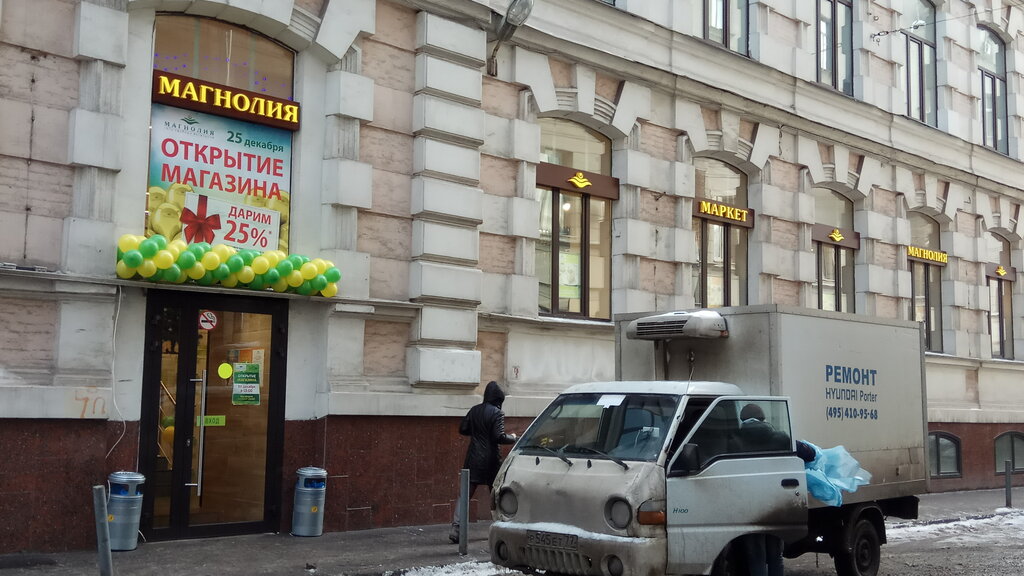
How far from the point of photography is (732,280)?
1864 centimetres

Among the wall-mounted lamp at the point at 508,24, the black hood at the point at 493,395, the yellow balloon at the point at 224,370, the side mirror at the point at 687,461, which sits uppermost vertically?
the wall-mounted lamp at the point at 508,24

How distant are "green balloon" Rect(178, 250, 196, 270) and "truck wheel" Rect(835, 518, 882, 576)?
7394 mm

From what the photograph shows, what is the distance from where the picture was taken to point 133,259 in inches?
429

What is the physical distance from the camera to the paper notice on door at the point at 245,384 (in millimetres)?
12289

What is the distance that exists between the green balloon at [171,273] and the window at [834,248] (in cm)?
1291

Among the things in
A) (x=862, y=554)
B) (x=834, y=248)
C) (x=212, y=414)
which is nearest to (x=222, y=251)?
(x=212, y=414)

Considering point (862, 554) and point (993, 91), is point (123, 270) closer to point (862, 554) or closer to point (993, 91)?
point (862, 554)

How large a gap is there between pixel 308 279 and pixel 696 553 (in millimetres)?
5996

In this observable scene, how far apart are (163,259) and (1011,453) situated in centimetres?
2030

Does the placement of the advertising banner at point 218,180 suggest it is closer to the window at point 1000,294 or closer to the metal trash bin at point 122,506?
the metal trash bin at point 122,506

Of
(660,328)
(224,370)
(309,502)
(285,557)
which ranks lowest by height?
(285,557)

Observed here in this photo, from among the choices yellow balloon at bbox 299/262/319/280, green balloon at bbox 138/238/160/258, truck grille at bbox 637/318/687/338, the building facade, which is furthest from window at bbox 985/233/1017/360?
green balloon at bbox 138/238/160/258

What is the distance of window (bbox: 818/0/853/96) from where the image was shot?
2102 cm

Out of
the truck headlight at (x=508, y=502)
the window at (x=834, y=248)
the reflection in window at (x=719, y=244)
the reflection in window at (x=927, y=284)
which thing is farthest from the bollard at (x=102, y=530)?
the reflection in window at (x=927, y=284)
